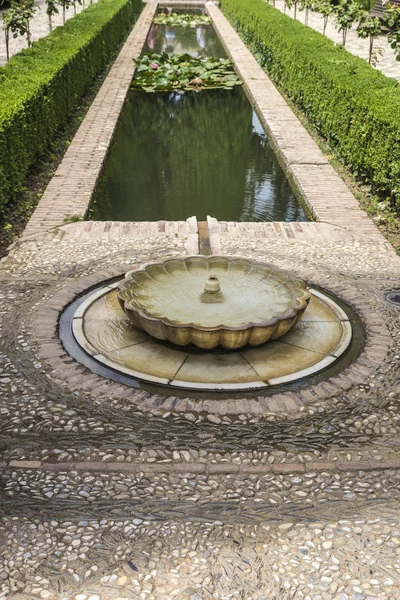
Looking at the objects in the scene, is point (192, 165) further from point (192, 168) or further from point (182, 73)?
point (182, 73)

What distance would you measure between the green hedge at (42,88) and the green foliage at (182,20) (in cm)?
955

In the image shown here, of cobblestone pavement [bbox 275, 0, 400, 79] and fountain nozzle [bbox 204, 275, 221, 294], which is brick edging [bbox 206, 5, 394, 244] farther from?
cobblestone pavement [bbox 275, 0, 400, 79]

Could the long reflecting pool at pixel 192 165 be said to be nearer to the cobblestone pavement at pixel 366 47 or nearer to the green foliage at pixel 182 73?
the green foliage at pixel 182 73

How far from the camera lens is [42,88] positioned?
30.4 feet

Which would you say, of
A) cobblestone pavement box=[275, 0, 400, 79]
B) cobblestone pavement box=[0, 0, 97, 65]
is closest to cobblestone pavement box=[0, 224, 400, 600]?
cobblestone pavement box=[275, 0, 400, 79]

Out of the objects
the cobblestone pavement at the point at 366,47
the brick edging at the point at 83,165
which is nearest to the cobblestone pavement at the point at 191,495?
the brick edging at the point at 83,165

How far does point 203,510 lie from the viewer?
3383mm

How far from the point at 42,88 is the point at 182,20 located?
18.9 m

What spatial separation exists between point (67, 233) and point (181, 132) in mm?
5254

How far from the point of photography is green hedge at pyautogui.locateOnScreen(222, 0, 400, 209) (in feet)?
25.3

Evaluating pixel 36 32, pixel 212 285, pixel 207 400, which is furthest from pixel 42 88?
pixel 36 32

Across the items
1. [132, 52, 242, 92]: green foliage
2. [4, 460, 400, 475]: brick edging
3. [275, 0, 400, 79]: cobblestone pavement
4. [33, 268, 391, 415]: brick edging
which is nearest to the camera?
[4, 460, 400, 475]: brick edging

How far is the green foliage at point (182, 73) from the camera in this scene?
14672 millimetres

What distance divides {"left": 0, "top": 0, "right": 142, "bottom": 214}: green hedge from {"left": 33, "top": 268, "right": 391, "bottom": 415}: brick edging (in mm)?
2729
